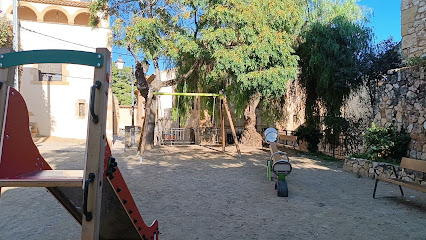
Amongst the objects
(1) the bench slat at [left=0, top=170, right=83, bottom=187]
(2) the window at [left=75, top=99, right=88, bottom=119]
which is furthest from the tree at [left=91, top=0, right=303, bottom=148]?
(1) the bench slat at [left=0, top=170, right=83, bottom=187]

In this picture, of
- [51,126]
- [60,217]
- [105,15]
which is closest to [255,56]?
[105,15]

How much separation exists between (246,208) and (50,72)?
53.6ft

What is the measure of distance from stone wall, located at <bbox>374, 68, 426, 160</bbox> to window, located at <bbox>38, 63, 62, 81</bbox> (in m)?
16.0

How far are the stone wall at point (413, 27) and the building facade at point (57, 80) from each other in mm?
13981

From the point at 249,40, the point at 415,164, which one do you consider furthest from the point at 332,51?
the point at 415,164

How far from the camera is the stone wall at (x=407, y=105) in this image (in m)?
7.06

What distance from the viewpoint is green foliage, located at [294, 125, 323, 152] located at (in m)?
Result: 11.8

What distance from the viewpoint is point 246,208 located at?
487 cm

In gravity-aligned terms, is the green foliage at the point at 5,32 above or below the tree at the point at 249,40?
above

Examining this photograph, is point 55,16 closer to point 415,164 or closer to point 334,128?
point 334,128

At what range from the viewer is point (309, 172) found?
26.8 feet

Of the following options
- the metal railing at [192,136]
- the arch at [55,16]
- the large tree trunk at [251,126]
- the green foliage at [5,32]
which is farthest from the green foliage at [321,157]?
the arch at [55,16]

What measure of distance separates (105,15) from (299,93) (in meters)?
8.32

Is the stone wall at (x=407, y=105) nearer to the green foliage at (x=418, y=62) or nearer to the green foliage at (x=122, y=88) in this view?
the green foliage at (x=418, y=62)
